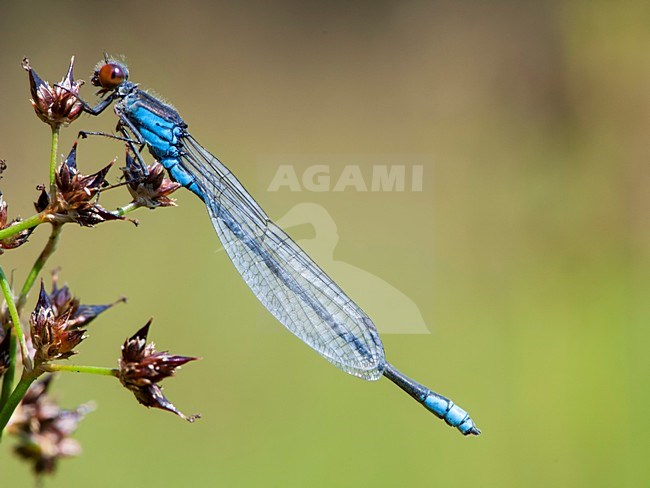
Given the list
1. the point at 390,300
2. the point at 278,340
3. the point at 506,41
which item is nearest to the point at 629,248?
the point at 506,41

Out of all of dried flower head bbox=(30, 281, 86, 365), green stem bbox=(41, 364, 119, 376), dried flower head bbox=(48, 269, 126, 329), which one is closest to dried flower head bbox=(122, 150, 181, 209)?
dried flower head bbox=(48, 269, 126, 329)

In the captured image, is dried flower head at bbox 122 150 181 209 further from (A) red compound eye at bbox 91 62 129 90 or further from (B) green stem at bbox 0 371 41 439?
(A) red compound eye at bbox 91 62 129 90

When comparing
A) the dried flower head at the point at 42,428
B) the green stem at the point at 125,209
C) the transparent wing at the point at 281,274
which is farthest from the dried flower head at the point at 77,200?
the transparent wing at the point at 281,274

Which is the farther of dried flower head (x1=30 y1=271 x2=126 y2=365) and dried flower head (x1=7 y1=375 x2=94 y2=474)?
dried flower head (x1=7 y1=375 x2=94 y2=474)

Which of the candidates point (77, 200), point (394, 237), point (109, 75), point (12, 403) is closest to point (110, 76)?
point (109, 75)

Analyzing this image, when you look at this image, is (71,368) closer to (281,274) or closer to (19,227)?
(19,227)
